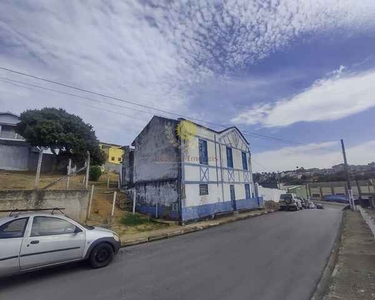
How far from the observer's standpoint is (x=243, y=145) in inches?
945

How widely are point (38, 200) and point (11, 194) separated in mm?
948

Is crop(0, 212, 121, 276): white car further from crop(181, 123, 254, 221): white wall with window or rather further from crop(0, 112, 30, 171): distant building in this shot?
crop(0, 112, 30, 171): distant building

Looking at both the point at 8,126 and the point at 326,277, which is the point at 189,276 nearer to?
the point at 326,277

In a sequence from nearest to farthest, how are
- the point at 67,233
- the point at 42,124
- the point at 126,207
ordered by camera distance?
the point at 67,233 < the point at 126,207 < the point at 42,124

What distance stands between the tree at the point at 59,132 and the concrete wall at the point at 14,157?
2431 millimetres

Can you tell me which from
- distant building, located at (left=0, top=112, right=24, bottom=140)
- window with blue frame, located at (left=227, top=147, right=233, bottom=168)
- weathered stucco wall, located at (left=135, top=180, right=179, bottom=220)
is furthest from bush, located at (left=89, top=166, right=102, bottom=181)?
distant building, located at (left=0, top=112, right=24, bottom=140)

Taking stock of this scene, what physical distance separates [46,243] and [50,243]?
86 millimetres

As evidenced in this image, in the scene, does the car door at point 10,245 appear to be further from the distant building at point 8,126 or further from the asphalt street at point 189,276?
the distant building at point 8,126

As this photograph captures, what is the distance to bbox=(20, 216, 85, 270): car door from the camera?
5.23 m

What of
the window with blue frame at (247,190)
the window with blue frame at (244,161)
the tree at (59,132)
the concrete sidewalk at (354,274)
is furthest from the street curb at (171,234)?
the tree at (59,132)

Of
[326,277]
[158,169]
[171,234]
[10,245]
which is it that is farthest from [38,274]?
[158,169]

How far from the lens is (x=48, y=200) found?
31.7 feet

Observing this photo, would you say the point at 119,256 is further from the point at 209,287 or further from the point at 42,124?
the point at 42,124

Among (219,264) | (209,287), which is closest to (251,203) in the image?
(219,264)
